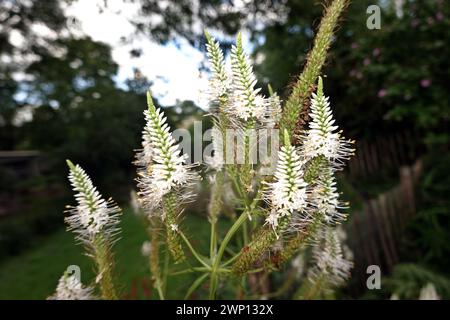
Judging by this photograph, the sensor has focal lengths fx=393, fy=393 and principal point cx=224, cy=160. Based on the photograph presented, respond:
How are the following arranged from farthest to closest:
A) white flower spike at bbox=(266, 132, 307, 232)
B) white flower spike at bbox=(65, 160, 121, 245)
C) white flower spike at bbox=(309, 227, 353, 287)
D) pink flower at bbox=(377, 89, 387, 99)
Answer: pink flower at bbox=(377, 89, 387, 99) < white flower spike at bbox=(309, 227, 353, 287) < white flower spike at bbox=(65, 160, 121, 245) < white flower spike at bbox=(266, 132, 307, 232)

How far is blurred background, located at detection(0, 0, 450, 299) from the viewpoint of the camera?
212 centimetres

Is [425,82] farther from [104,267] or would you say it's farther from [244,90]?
[104,267]

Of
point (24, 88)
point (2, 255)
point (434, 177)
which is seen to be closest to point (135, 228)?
point (24, 88)

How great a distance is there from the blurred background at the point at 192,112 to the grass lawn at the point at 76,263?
0.8 inches

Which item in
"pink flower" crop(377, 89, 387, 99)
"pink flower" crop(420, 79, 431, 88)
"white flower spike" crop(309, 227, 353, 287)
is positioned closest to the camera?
"white flower spike" crop(309, 227, 353, 287)

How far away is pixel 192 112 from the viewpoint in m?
1.83

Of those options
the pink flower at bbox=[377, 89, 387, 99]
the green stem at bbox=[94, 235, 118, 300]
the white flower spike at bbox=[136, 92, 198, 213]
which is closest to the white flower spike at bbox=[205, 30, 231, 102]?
the white flower spike at bbox=[136, 92, 198, 213]

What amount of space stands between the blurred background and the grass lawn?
0.07ft

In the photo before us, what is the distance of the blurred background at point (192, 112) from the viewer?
2.12 m

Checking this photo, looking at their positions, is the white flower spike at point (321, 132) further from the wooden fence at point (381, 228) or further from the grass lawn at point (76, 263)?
the wooden fence at point (381, 228)

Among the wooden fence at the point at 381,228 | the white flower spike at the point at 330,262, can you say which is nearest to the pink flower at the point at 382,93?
the wooden fence at the point at 381,228

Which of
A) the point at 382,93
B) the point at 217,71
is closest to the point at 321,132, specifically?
the point at 217,71

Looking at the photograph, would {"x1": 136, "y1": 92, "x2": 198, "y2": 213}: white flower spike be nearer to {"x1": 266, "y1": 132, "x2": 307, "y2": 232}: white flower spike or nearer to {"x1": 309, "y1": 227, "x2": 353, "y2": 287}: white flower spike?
{"x1": 266, "y1": 132, "x2": 307, "y2": 232}: white flower spike
